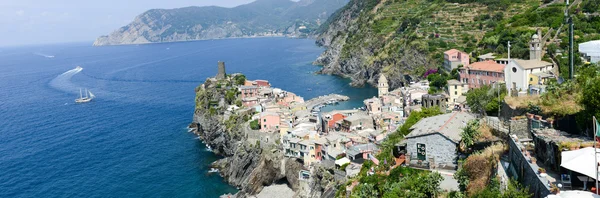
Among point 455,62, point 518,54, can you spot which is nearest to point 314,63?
point 455,62

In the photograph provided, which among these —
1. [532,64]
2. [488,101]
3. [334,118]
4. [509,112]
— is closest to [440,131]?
[509,112]

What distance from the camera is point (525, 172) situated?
45.5 feet

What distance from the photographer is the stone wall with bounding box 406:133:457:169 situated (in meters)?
22.0

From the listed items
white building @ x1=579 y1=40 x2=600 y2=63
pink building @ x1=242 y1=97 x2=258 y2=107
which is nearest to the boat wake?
pink building @ x1=242 y1=97 x2=258 y2=107

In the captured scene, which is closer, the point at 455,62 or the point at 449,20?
the point at 455,62

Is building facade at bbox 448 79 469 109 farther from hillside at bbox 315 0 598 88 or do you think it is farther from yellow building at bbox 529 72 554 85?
yellow building at bbox 529 72 554 85

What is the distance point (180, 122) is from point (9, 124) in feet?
88.6

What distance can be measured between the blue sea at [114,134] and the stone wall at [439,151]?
23.2 metres

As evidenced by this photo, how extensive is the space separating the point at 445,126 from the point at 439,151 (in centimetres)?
139

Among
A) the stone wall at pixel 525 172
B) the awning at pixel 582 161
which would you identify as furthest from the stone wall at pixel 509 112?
the awning at pixel 582 161

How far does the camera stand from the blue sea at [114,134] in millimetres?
45000

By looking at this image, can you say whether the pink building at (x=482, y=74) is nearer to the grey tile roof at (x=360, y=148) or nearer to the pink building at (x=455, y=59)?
the pink building at (x=455, y=59)

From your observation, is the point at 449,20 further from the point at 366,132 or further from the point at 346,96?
the point at 366,132

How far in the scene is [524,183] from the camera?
45.8 ft
